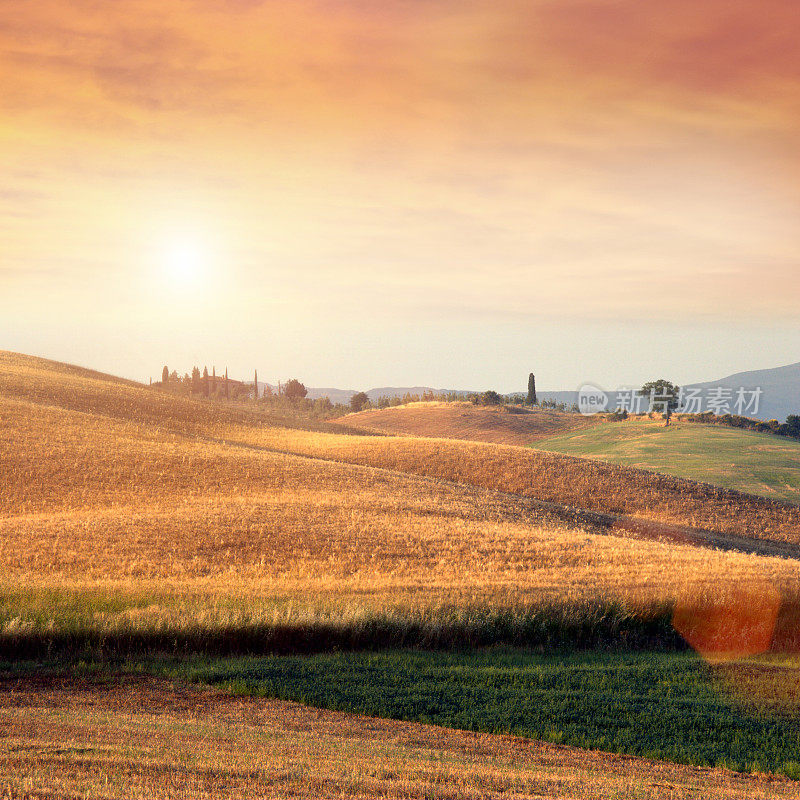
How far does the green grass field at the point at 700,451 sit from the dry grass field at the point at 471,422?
5.43 meters

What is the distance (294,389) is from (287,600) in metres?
151

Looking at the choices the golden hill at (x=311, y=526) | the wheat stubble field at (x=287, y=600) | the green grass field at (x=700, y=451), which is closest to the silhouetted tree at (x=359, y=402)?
the green grass field at (x=700, y=451)

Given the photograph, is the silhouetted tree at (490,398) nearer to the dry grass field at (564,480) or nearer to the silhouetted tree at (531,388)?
the silhouetted tree at (531,388)

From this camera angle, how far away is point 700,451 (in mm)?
96562

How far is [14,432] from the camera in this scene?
46750 mm

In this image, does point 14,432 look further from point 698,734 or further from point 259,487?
point 698,734

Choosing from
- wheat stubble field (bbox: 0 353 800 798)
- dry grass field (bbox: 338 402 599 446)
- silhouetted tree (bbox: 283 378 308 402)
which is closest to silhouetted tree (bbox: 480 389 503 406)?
dry grass field (bbox: 338 402 599 446)

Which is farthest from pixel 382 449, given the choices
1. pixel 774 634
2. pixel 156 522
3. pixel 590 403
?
pixel 590 403

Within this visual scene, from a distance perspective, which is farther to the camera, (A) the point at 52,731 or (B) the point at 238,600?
(B) the point at 238,600

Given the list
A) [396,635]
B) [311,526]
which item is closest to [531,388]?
[311,526]

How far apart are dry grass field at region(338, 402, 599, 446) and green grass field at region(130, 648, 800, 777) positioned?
316 ft

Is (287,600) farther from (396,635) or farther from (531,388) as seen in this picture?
(531,388)

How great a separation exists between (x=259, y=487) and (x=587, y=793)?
32.0m

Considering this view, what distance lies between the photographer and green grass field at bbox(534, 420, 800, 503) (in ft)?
270
